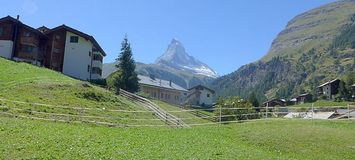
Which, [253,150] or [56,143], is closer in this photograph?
[56,143]

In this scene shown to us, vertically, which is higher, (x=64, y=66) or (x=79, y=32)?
(x=79, y=32)

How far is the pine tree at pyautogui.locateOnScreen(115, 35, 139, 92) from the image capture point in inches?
3366

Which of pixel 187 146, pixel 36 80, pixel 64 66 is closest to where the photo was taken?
pixel 187 146

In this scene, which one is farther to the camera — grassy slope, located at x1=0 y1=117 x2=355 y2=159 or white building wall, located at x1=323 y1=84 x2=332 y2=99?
white building wall, located at x1=323 y1=84 x2=332 y2=99

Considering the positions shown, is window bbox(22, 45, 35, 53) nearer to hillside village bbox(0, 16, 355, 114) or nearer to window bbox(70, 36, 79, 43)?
hillside village bbox(0, 16, 355, 114)

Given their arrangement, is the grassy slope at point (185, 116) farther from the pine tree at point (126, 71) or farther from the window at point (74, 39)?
the window at point (74, 39)

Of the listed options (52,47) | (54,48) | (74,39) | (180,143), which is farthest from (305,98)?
(180,143)

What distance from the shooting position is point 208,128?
37375 millimetres

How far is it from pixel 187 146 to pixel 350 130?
593 inches

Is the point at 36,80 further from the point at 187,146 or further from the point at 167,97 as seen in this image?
the point at 167,97

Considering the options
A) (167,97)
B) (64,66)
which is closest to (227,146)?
(64,66)

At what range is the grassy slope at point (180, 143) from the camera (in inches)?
845

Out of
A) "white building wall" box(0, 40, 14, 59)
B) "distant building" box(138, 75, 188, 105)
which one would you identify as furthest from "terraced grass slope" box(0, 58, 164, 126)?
"distant building" box(138, 75, 188, 105)

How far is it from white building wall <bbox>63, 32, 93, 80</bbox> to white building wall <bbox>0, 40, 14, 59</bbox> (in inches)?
426
